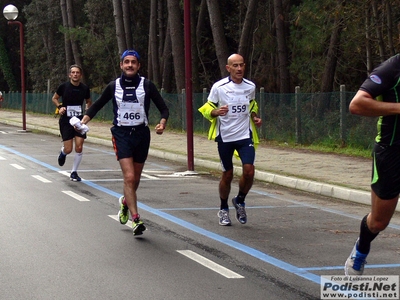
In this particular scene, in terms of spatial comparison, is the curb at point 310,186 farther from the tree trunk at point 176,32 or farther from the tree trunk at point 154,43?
the tree trunk at point 154,43

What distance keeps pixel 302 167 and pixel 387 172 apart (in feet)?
33.2

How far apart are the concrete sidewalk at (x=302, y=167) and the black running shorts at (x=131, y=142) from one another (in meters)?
3.92

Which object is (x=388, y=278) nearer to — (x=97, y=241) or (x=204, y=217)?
(x=97, y=241)

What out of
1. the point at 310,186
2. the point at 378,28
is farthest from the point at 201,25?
the point at 310,186

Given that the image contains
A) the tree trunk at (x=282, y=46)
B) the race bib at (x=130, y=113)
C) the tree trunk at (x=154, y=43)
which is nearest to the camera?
the race bib at (x=130, y=113)

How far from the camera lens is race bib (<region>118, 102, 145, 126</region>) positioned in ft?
30.2

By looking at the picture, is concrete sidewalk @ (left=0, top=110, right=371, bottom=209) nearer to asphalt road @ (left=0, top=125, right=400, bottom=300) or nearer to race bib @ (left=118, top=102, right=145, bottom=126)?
asphalt road @ (left=0, top=125, right=400, bottom=300)

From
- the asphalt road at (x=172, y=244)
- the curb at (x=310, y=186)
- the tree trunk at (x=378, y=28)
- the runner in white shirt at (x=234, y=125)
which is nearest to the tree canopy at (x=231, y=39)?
the tree trunk at (x=378, y=28)

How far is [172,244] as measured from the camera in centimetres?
841

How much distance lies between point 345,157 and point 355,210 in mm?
7003

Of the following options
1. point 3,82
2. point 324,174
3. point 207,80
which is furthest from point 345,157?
point 3,82

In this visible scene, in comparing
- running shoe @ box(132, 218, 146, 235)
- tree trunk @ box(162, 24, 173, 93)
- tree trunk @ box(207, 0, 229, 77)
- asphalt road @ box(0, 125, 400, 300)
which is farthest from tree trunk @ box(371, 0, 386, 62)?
tree trunk @ box(162, 24, 173, 93)

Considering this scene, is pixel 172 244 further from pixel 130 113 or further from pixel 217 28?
pixel 217 28

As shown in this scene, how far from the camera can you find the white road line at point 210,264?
6.92m
